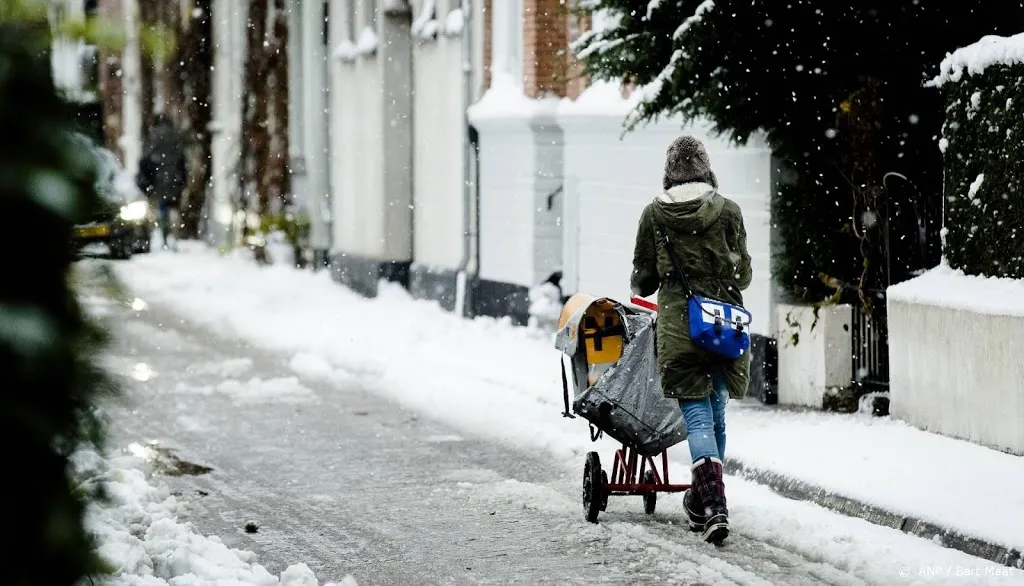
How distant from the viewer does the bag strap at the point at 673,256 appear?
25.0 feet

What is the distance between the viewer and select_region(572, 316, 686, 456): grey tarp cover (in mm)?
7762

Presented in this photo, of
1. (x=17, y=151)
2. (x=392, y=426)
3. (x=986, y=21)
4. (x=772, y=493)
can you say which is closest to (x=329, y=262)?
(x=392, y=426)

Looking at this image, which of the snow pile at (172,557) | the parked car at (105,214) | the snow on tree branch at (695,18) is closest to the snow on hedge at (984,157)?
the snow on tree branch at (695,18)

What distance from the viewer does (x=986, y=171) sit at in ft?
32.3

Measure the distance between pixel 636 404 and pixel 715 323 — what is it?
0.57 metres

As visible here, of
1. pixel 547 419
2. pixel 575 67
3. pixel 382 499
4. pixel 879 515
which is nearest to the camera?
pixel 879 515

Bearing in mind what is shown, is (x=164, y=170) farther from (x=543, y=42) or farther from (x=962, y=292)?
(x=962, y=292)

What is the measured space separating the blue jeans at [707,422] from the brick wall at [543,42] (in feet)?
33.2

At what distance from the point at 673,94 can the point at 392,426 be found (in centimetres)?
302

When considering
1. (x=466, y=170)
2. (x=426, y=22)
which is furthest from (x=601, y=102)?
(x=426, y=22)

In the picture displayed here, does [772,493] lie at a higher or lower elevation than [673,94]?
lower

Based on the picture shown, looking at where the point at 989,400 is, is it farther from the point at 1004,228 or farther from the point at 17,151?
the point at 17,151

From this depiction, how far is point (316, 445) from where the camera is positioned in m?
11.0

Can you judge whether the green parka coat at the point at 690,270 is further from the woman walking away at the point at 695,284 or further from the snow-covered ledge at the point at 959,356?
the snow-covered ledge at the point at 959,356
